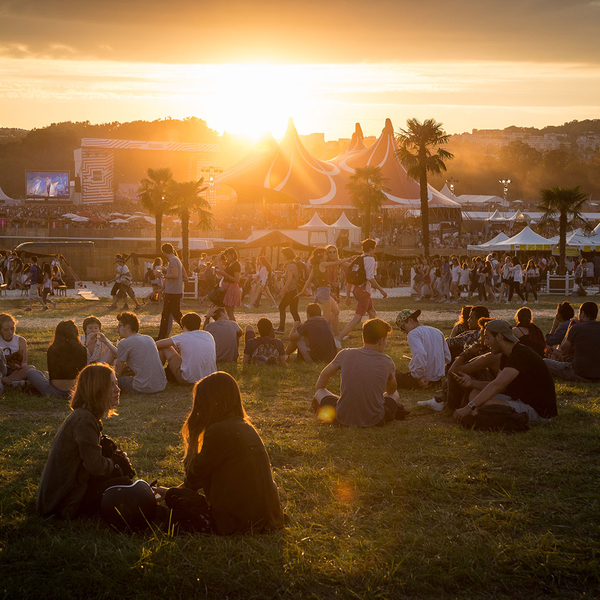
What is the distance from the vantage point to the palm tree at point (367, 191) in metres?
45.3

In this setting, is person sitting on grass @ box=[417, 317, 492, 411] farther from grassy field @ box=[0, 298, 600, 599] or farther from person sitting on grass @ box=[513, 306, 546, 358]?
person sitting on grass @ box=[513, 306, 546, 358]

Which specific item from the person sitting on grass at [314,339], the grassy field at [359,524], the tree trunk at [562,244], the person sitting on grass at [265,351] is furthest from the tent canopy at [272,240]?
the grassy field at [359,524]

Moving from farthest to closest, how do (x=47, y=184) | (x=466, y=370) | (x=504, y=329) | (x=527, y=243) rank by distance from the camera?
1. (x=47, y=184)
2. (x=527, y=243)
3. (x=466, y=370)
4. (x=504, y=329)

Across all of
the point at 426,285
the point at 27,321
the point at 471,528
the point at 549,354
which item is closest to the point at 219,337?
the point at 549,354

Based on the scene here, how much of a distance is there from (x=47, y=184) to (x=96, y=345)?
80.5 metres

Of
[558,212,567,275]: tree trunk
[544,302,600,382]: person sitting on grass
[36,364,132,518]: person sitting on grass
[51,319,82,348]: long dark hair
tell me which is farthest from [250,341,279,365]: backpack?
[558,212,567,275]: tree trunk

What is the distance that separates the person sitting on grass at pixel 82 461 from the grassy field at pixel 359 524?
13cm

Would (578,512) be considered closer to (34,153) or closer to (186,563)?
(186,563)

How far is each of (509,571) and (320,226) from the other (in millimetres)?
36951

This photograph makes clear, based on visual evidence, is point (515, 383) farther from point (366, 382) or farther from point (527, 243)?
point (527, 243)

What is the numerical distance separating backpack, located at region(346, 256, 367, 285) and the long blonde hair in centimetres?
746

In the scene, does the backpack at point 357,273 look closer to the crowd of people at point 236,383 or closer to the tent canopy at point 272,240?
the crowd of people at point 236,383

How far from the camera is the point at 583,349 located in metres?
8.17

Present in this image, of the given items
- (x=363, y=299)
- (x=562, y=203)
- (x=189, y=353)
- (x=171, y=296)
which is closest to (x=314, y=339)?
(x=363, y=299)
